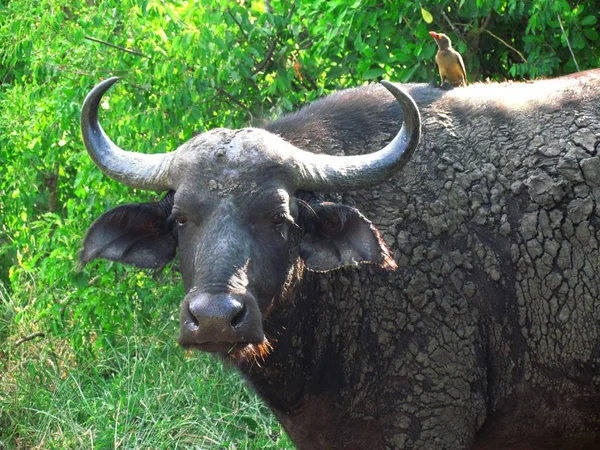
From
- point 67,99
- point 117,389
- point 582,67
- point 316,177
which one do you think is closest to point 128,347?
point 117,389

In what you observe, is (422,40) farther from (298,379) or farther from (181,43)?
(298,379)

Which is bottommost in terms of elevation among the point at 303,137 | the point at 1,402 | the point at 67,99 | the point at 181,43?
the point at 1,402

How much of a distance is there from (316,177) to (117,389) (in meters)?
3.77

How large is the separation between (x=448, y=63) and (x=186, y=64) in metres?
2.33

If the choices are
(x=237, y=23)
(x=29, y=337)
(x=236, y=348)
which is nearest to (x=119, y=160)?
(x=236, y=348)

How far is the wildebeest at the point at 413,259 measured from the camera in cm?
534

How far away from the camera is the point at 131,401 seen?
8055 millimetres

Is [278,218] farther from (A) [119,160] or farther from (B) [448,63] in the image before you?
(B) [448,63]

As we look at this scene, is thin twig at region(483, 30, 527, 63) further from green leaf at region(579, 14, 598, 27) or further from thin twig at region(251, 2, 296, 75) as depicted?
thin twig at region(251, 2, 296, 75)

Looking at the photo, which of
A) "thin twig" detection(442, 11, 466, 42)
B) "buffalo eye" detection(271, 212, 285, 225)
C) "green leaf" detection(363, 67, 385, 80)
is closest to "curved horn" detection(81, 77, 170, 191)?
"buffalo eye" detection(271, 212, 285, 225)

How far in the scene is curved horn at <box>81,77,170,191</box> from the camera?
18.2 feet

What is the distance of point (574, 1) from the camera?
27.2 ft

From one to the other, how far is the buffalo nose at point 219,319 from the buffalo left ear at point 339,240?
693 millimetres

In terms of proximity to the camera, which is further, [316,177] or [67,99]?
[67,99]
